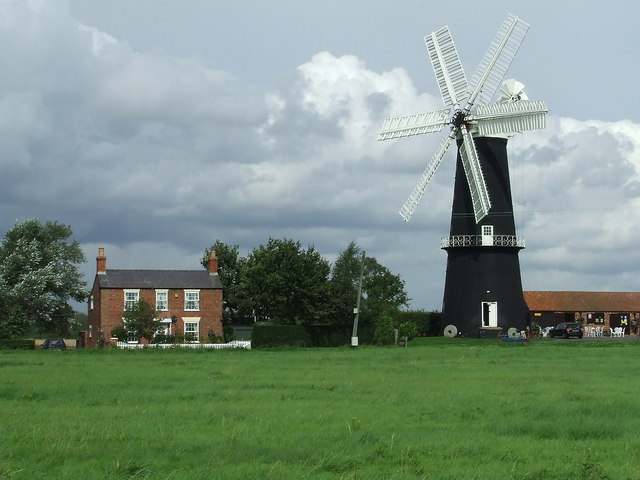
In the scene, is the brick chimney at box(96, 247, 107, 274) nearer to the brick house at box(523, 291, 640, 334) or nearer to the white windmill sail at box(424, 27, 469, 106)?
the white windmill sail at box(424, 27, 469, 106)

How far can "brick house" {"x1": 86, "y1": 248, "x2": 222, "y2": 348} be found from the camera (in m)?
68.2

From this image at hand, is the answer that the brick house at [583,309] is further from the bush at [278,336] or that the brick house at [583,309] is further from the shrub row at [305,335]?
the bush at [278,336]

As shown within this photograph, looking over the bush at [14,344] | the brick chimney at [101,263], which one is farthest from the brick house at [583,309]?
the bush at [14,344]

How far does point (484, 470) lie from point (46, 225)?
77.1 m

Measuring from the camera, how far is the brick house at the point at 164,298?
6825 cm

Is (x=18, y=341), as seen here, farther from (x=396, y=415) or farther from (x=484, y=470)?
(x=484, y=470)

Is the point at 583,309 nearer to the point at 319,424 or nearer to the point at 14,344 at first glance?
the point at 14,344

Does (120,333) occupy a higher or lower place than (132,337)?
higher

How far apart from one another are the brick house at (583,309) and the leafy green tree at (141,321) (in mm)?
46826

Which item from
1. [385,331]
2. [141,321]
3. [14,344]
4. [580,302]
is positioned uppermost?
[580,302]

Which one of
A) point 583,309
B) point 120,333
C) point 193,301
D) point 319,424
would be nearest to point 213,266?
point 193,301

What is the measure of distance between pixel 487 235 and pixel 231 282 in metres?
33.0

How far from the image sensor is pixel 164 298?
69.4 meters

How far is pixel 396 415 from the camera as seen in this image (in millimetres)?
18969
